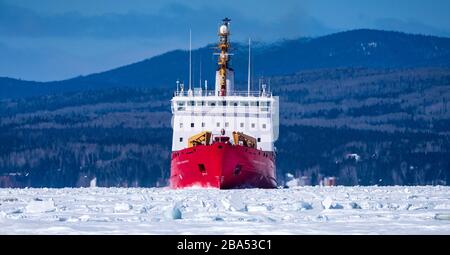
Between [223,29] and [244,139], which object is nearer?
[244,139]

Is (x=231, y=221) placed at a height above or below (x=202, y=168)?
below

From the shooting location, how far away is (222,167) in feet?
154

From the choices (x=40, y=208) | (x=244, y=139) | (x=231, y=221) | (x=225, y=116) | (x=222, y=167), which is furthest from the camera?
(x=225, y=116)

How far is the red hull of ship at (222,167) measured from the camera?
46938mm

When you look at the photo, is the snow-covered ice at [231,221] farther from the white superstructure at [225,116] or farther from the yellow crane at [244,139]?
the white superstructure at [225,116]

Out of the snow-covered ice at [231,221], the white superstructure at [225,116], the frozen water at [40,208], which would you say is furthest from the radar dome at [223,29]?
the frozen water at [40,208]

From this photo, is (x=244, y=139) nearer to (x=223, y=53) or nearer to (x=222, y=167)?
(x=222, y=167)

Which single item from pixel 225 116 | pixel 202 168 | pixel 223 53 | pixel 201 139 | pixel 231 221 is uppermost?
pixel 223 53

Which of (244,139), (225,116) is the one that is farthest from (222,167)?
(225,116)

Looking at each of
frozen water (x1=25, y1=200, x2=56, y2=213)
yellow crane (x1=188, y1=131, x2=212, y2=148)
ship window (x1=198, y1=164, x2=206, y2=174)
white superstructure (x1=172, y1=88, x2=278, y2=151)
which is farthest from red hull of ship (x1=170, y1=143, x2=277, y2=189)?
frozen water (x1=25, y1=200, x2=56, y2=213)

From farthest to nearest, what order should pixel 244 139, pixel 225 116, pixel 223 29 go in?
pixel 223 29, pixel 225 116, pixel 244 139
